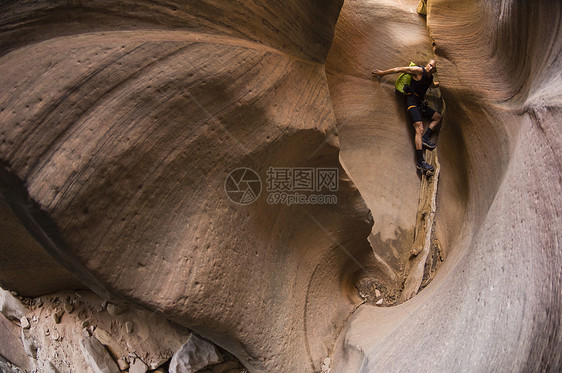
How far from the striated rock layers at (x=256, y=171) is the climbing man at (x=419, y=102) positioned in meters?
0.51

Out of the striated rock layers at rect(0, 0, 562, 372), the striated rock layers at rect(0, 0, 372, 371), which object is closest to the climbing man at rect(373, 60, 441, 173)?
the striated rock layers at rect(0, 0, 562, 372)

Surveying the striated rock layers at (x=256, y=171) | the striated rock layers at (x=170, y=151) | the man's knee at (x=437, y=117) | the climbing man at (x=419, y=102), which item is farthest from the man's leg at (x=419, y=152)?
the striated rock layers at (x=170, y=151)

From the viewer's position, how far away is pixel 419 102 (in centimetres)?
269

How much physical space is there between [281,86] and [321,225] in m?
0.79

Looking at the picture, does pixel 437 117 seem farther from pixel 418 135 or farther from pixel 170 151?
pixel 170 151

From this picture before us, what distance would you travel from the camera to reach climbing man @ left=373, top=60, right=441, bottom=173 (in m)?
2.58

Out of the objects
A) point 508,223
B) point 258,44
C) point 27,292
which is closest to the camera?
point 508,223

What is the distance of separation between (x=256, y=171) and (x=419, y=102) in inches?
72.7

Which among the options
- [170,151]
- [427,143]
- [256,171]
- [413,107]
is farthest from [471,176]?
[170,151]

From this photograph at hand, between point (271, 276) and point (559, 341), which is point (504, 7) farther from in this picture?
point (271, 276)

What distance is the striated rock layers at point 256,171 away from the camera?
989 millimetres

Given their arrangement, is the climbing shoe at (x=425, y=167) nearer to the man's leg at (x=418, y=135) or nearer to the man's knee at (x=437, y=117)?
the man's leg at (x=418, y=135)

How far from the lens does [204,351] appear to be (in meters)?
1.52

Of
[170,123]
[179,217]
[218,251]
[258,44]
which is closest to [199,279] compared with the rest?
[218,251]
